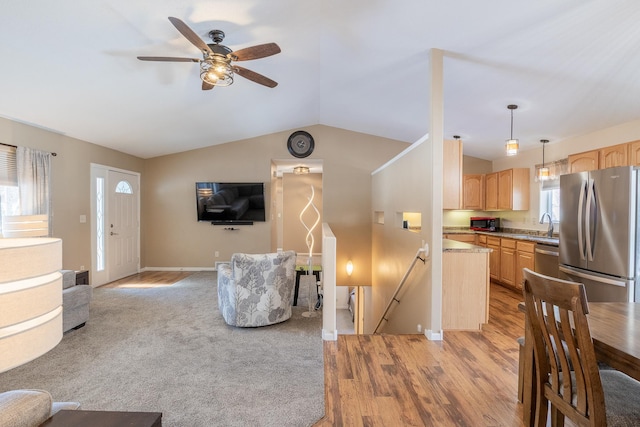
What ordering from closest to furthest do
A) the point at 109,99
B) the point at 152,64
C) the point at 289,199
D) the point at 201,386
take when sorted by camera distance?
the point at 201,386 < the point at 152,64 < the point at 109,99 < the point at 289,199

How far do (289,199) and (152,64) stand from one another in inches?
240

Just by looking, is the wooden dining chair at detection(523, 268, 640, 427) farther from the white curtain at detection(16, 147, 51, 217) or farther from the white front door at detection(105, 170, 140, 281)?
the white front door at detection(105, 170, 140, 281)

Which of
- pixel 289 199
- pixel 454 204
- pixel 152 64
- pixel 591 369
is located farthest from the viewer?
pixel 289 199

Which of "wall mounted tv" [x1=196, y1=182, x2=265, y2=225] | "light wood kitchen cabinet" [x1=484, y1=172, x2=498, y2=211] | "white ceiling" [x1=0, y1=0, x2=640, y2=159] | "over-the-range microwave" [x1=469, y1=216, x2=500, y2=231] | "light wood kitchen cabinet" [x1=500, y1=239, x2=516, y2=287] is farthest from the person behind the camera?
"wall mounted tv" [x1=196, y1=182, x2=265, y2=225]

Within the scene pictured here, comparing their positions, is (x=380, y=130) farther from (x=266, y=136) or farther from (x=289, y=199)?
(x=289, y=199)

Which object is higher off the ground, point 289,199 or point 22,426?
point 289,199

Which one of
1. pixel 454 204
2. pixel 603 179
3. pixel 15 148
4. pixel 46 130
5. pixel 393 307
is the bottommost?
pixel 393 307

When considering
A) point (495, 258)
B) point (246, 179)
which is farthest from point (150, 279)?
point (495, 258)

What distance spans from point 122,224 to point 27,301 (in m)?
6.20

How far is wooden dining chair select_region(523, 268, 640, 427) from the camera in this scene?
1.28 metres

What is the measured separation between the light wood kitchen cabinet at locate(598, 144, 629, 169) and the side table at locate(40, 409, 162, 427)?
5.14 metres

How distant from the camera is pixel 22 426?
97 centimetres

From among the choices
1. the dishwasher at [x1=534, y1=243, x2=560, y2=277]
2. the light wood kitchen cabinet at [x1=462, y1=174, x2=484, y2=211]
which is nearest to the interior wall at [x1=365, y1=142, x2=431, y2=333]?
the light wood kitchen cabinet at [x1=462, y1=174, x2=484, y2=211]

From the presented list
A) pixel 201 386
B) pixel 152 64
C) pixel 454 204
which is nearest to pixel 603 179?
pixel 454 204
